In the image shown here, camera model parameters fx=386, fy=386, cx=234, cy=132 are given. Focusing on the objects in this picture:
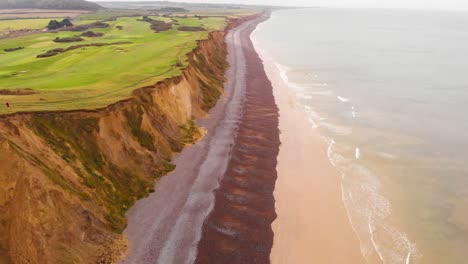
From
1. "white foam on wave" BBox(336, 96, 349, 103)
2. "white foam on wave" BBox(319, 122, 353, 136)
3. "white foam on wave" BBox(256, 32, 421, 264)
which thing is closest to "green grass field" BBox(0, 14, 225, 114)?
"white foam on wave" BBox(319, 122, 353, 136)

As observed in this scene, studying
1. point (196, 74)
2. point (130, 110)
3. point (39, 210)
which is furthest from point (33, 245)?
point (196, 74)

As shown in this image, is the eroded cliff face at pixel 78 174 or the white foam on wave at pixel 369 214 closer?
the eroded cliff face at pixel 78 174

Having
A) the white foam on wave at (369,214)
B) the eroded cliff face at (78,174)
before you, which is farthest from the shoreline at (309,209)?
the eroded cliff face at (78,174)

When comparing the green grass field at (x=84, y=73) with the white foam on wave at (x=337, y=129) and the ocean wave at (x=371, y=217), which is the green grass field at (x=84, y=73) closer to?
the white foam on wave at (x=337, y=129)

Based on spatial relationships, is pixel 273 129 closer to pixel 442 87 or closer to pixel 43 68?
pixel 43 68

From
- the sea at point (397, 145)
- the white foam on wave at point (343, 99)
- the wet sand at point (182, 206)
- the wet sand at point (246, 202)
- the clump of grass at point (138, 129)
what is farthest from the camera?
the white foam on wave at point (343, 99)

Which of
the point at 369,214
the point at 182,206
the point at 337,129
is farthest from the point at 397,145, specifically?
the point at 182,206

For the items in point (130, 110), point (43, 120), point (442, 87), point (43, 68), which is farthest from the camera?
point (442, 87)

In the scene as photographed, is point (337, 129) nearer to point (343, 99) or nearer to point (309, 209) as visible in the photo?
point (343, 99)
